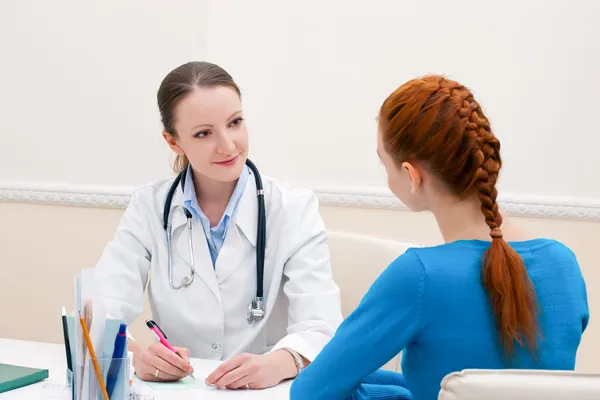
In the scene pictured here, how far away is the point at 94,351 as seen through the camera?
1.04 meters

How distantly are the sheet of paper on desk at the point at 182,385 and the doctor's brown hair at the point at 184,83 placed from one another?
2.12 feet

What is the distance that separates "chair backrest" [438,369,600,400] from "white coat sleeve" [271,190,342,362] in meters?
0.75

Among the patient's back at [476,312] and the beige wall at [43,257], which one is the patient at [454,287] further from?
the beige wall at [43,257]

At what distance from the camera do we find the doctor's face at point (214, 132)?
1677 millimetres

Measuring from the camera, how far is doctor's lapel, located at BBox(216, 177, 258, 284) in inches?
66.8

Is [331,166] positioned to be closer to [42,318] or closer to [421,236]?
[421,236]

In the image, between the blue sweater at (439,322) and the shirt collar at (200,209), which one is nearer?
the blue sweater at (439,322)

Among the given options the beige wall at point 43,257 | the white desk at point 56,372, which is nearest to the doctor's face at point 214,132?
the white desk at point 56,372

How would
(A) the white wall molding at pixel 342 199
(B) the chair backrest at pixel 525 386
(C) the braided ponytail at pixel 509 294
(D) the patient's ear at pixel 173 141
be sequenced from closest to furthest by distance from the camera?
1. (B) the chair backrest at pixel 525 386
2. (C) the braided ponytail at pixel 509 294
3. (D) the patient's ear at pixel 173 141
4. (A) the white wall molding at pixel 342 199

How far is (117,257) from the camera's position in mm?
1746

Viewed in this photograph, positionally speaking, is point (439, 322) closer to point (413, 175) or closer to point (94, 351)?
point (413, 175)

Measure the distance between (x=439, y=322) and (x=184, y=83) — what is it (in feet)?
3.11

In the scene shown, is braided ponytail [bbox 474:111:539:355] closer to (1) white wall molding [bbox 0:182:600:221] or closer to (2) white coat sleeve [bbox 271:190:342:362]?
(2) white coat sleeve [bbox 271:190:342:362]

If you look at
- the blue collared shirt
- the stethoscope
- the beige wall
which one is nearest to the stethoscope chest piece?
the stethoscope
